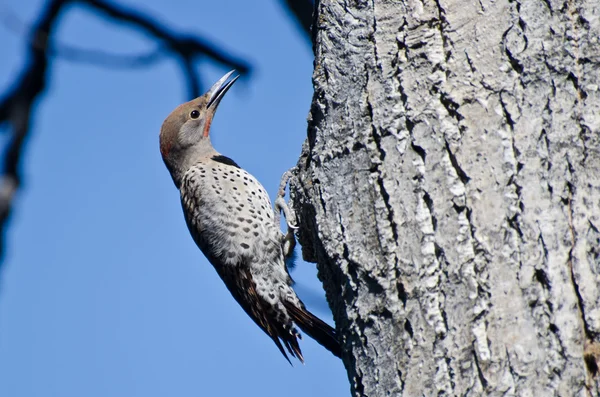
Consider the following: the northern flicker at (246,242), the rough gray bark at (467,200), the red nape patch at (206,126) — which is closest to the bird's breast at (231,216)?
the northern flicker at (246,242)

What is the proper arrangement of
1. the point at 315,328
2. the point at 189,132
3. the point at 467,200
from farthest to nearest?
the point at 189,132, the point at 315,328, the point at 467,200

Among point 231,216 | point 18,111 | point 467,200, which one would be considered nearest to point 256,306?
point 231,216

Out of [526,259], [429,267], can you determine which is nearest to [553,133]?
[526,259]

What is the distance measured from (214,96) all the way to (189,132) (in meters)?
0.32

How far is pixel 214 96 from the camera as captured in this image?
5148 millimetres

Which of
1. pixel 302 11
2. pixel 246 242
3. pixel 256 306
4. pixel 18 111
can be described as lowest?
pixel 256 306

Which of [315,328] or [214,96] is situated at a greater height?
[214,96]

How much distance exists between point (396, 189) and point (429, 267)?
0.28m

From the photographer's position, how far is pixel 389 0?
263 cm

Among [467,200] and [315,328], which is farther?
[315,328]

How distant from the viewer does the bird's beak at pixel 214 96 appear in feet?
16.8

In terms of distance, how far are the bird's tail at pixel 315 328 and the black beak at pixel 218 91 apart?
1580mm

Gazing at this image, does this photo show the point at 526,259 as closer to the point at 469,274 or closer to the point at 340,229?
the point at 469,274

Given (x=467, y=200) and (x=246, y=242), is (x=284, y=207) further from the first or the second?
(x=467, y=200)
